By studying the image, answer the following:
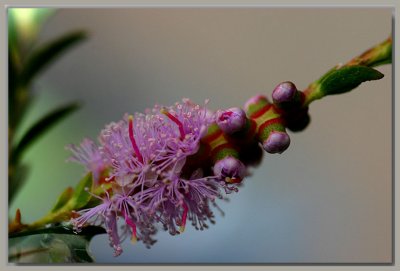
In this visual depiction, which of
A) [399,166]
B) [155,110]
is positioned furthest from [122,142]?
[399,166]

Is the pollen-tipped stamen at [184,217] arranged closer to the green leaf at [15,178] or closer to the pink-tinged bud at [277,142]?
the pink-tinged bud at [277,142]

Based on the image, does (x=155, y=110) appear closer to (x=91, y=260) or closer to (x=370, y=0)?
(x=91, y=260)

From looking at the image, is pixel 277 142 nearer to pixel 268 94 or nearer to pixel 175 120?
pixel 175 120

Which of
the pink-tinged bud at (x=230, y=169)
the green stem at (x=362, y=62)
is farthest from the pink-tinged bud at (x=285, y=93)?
the pink-tinged bud at (x=230, y=169)

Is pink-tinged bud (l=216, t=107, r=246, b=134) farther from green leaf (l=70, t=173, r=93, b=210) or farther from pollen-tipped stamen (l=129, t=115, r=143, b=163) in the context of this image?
green leaf (l=70, t=173, r=93, b=210)

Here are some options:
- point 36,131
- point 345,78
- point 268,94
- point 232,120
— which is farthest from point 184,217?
point 268,94

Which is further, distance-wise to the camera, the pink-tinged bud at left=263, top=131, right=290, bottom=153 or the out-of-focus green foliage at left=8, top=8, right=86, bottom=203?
the out-of-focus green foliage at left=8, top=8, right=86, bottom=203

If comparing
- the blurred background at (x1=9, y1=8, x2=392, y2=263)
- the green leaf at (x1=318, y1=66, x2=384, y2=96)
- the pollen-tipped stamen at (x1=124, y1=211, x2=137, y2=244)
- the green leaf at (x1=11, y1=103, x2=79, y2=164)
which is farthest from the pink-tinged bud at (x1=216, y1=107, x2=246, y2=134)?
the green leaf at (x1=11, y1=103, x2=79, y2=164)
